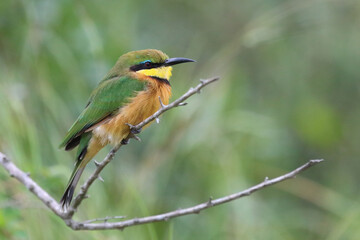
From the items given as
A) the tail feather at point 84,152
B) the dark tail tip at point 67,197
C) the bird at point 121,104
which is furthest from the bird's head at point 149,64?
the dark tail tip at point 67,197

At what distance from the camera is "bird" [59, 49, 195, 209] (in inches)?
96.4

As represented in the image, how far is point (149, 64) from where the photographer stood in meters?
2.58

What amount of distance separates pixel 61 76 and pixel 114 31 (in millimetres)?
501

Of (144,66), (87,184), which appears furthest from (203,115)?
(87,184)

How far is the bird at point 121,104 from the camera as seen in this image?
2.45 m

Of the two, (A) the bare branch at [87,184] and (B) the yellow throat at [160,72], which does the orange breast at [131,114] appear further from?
(A) the bare branch at [87,184]

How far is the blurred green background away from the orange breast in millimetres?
241

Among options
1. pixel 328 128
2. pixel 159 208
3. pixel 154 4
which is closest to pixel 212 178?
pixel 159 208

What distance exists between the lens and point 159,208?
3.26m

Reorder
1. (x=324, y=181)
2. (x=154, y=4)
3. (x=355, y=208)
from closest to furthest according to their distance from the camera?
1. (x=355, y=208)
2. (x=324, y=181)
3. (x=154, y=4)

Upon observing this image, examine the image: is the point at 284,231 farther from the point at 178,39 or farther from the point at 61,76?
the point at 178,39

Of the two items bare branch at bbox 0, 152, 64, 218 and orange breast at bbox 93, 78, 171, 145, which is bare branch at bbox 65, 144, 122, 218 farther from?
orange breast at bbox 93, 78, 171, 145

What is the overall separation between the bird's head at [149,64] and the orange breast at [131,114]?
44 mm

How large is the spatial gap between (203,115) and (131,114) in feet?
3.09
